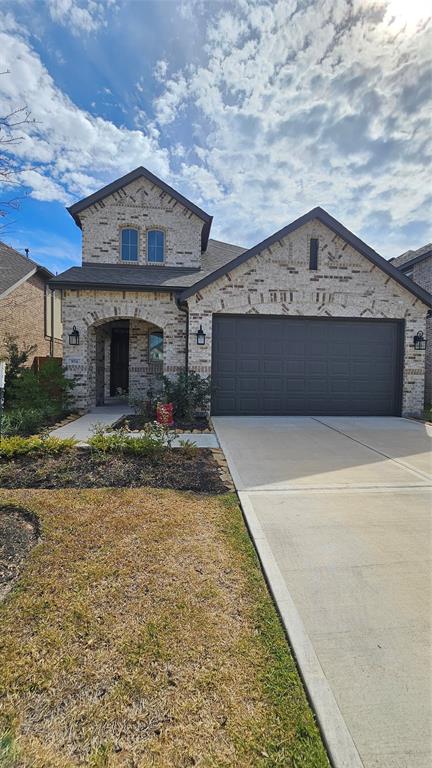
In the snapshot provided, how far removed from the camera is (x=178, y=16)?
6.70 metres

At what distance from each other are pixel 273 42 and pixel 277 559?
1055 centimetres

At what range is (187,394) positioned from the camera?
893cm

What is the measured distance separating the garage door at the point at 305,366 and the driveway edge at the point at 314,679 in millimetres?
6893

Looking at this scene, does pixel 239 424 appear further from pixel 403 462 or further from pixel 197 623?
pixel 197 623

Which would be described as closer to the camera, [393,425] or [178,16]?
[178,16]

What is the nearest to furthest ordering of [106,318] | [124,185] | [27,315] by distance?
[106,318]
[124,185]
[27,315]

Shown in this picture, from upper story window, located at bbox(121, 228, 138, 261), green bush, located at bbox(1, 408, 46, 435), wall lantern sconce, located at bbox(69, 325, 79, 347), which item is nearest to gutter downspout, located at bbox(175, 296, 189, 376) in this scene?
upper story window, located at bbox(121, 228, 138, 261)

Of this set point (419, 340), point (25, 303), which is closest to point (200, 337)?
point (419, 340)

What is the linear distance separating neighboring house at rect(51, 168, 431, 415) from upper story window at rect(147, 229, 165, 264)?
52.3 inches

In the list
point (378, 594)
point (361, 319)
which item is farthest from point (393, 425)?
point (378, 594)

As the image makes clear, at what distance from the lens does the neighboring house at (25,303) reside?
527 inches

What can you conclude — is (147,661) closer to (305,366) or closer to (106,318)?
(305,366)

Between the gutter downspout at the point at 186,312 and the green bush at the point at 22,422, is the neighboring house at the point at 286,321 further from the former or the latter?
the green bush at the point at 22,422

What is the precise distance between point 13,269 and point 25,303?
56.0 inches
